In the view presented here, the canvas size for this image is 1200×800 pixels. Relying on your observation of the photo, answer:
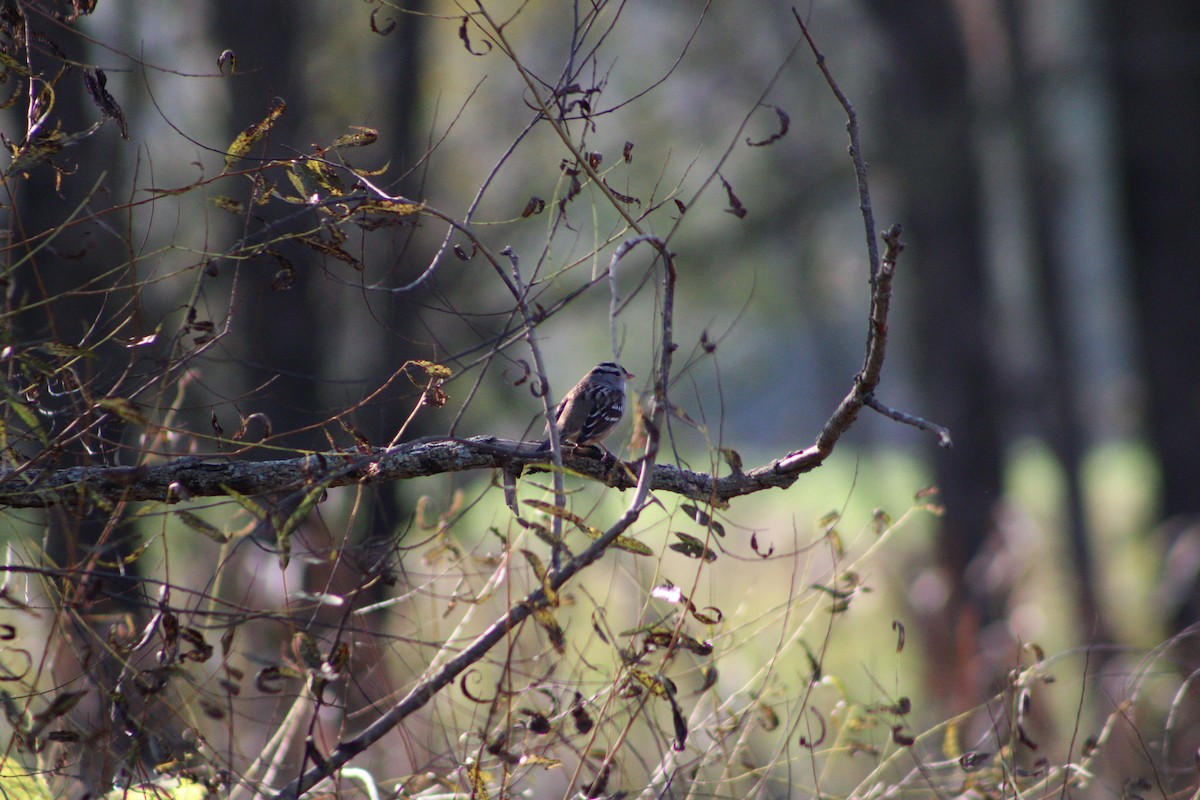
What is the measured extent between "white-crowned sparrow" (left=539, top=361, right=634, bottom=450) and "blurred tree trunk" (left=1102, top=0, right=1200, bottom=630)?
619cm

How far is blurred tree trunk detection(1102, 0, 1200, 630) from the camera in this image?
8906 millimetres

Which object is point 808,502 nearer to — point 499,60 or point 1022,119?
point 1022,119

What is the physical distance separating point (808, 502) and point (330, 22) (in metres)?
8.79

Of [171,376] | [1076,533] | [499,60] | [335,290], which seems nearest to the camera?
[171,376]

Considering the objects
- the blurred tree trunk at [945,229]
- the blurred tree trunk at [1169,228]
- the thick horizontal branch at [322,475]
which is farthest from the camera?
the blurred tree trunk at [945,229]

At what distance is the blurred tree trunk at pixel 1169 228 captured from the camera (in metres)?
8.91

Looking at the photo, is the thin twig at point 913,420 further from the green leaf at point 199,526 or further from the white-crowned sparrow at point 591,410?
the white-crowned sparrow at point 591,410

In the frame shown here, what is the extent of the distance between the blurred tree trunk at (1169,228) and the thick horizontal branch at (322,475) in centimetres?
729

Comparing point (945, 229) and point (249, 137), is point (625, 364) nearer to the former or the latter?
point (945, 229)

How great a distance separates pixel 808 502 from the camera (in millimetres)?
13938

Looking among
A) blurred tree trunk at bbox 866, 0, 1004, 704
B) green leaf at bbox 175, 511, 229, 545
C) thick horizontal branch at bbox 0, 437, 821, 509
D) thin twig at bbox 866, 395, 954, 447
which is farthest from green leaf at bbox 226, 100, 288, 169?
blurred tree trunk at bbox 866, 0, 1004, 704

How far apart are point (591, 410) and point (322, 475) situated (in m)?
2.41

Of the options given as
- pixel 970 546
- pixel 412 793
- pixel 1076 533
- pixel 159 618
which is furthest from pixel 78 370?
pixel 1076 533

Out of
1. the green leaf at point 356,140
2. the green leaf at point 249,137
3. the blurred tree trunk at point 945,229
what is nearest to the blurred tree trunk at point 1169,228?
the blurred tree trunk at point 945,229
